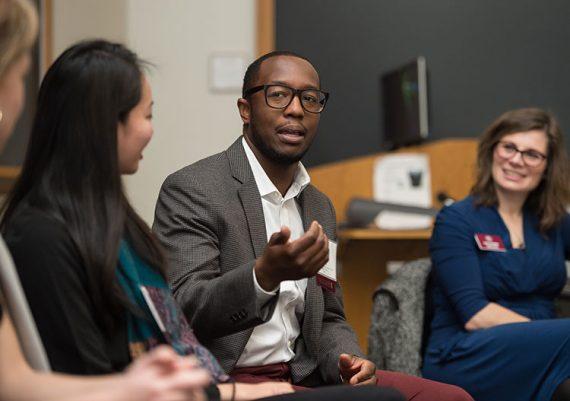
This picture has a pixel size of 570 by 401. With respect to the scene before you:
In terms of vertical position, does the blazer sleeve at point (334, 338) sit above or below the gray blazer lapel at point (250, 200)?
below

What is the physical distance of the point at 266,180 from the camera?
2.29m

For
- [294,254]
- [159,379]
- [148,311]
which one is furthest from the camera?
[294,254]

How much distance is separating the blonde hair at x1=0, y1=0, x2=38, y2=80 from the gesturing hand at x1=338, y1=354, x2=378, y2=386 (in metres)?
1.09

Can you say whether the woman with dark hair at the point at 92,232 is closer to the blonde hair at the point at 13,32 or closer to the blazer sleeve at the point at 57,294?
the blazer sleeve at the point at 57,294

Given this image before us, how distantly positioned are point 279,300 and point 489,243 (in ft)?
3.33

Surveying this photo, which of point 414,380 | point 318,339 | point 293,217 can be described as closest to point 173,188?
point 293,217

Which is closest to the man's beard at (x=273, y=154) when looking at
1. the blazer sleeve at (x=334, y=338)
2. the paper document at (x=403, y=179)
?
the blazer sleeve at (x=334, y=338)

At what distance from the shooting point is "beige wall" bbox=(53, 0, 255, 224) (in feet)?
15.6

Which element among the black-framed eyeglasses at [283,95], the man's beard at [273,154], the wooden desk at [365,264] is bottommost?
the wooden desk at [365,264]

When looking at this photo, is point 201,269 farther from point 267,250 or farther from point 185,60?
point 185,60

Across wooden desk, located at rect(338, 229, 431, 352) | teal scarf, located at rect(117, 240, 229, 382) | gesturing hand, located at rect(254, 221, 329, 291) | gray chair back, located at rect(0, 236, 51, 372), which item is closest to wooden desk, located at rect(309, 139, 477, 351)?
wooden desk, located at rect(338, 229, 431, 352)

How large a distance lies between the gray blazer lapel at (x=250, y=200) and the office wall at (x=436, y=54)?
2594 millimetres

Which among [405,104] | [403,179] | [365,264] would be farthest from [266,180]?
[405,104]

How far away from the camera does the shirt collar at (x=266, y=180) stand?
2.28 meters
